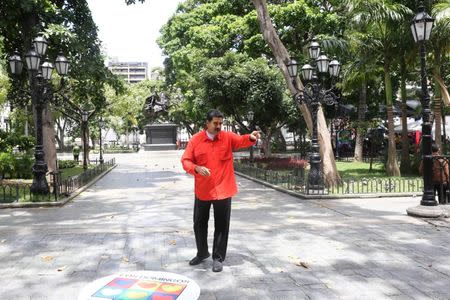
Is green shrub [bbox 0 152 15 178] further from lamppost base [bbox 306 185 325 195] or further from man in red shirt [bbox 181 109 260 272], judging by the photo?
man in red shirt [bbox 181 109 260 272]

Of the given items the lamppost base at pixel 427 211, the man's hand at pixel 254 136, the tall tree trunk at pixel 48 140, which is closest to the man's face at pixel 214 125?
the man's hand at pixel 254 136

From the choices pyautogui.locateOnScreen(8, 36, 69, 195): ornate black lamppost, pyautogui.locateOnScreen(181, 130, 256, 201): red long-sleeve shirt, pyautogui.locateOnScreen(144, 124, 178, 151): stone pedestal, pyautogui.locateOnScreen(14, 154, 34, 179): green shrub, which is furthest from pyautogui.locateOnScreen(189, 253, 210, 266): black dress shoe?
pyautogui.locateOnScreen(144, 124, 178, 151): stone pedestal

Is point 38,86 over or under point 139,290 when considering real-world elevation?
over

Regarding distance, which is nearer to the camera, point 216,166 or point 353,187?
point 216,166

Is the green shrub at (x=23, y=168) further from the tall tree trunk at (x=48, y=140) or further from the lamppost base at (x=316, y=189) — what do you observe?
the lamppost base at (x=316, y=189)

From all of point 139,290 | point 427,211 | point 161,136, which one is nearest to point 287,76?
point 427,211

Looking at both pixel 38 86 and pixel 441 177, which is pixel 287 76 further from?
pixel 38 86

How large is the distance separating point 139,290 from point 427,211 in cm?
783

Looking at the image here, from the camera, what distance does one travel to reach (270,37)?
603 inches

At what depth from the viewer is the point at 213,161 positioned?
18.0 ft

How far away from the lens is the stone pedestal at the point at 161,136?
174 feet

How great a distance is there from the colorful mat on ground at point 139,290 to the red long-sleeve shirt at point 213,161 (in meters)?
2.26

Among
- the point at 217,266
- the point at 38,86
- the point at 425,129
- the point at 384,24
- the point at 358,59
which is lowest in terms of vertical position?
the point at 217,266

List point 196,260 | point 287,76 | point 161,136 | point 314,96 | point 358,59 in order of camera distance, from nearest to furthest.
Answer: point 196,260 < point 314,96 < point 287,76 < point 358,59 < point 161,136
